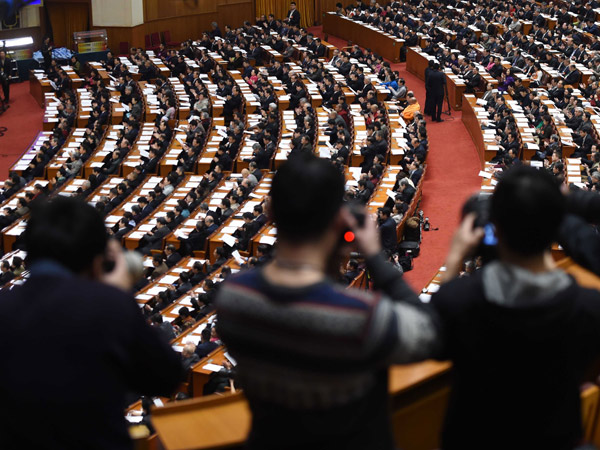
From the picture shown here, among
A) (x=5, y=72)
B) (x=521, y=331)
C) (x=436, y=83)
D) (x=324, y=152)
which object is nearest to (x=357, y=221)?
(x=521, y=331)

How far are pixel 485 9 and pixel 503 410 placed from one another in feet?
79.6

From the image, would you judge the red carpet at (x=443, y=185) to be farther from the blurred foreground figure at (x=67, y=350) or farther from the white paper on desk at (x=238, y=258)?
the blurred foreground figure at (x=67, y=350)

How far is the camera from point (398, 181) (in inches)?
511

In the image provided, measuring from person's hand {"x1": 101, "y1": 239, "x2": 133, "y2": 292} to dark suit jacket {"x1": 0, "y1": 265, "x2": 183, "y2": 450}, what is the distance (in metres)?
0.14

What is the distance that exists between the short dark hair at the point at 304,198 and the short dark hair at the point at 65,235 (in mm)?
442

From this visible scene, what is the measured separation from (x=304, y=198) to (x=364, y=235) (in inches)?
8.8

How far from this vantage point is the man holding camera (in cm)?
179

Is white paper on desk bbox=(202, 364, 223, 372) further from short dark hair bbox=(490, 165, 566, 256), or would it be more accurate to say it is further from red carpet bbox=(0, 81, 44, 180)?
red carpet bbox=(0, 81, 44, 180)

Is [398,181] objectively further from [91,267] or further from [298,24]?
[298,24]

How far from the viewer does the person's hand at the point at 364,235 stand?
73.1 inches

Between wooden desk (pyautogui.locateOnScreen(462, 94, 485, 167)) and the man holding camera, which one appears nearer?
the man holding camera

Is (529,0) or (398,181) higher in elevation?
(529,0)

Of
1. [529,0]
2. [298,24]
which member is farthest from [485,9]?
[298,24]

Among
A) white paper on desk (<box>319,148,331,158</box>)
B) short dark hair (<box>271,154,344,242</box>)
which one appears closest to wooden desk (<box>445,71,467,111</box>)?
white paper on desk (<box>319,148,331,158</box>)
